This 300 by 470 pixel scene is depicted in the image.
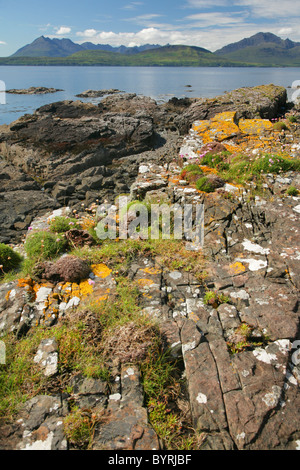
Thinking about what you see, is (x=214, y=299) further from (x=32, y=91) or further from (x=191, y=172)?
(x=32, y=91)

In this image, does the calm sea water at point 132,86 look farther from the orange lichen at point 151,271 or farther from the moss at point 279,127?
the orange lichen at point 151,271

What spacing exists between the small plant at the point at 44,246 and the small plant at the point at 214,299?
15.6 ft

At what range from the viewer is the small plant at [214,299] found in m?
6.28

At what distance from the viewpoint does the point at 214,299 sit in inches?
249

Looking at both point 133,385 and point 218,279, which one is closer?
point 133,385

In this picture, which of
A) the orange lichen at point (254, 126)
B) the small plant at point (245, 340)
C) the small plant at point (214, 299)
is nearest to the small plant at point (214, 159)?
the orange lichen at point (254, 126)

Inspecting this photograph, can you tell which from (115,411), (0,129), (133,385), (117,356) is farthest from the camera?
(0,129)

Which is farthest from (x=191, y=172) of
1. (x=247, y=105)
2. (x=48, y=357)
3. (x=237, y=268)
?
(x=247, y=105)

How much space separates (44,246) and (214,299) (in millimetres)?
5203

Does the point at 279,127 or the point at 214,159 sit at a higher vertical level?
the point at 279,127

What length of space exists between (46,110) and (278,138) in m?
28.6

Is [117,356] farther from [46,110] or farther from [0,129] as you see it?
[46,110]

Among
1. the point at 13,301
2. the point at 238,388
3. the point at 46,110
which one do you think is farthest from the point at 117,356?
the point at 46,110

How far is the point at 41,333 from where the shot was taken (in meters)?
5.66
